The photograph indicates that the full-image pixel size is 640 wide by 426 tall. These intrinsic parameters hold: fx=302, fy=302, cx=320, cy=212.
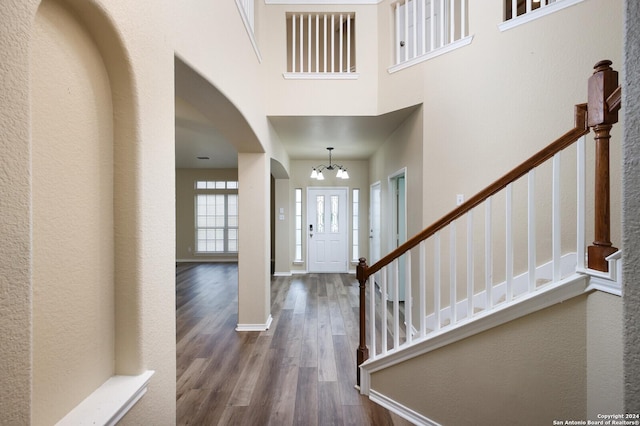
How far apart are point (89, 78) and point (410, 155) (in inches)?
123

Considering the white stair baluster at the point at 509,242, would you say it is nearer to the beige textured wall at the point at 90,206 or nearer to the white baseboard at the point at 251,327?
the beige textured wall at the point at 90,206

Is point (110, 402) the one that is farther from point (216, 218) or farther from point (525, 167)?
point (216, 218)

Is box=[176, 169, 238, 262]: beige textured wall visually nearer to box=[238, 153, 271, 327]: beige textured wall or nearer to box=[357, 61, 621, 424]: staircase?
box=[238, 153, 271, 327]: beige textured wall

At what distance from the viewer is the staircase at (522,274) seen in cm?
131

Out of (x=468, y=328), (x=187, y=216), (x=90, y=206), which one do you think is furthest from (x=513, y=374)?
(x=187, y=216)

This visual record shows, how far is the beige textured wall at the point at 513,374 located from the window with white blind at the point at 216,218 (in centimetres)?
721

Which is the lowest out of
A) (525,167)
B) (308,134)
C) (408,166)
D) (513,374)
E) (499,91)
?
(513,374)

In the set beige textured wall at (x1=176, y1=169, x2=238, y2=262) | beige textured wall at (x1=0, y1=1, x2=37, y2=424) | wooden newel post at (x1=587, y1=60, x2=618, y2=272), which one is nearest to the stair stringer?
wooden newel post at (x1=587, y1=60, x2=618, y2=272)

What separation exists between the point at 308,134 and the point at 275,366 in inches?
125

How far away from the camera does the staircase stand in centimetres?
131

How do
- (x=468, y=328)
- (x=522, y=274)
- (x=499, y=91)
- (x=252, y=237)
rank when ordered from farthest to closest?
(x=252, y=237) < (x=499, y=91) < (x=522, y=274) < (x=468, y=328)

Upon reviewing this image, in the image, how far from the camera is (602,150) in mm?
1306

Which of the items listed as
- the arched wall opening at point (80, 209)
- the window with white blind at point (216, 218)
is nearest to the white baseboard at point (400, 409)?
the arched wall opening at point (80, 209)

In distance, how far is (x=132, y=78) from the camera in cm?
110
